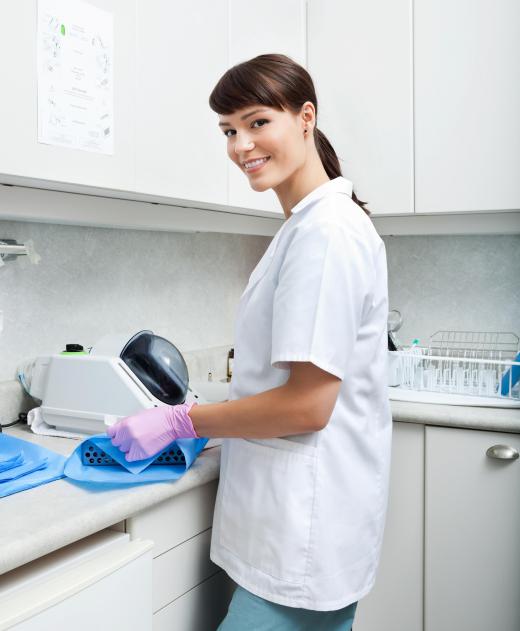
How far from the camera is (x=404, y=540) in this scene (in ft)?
6.02

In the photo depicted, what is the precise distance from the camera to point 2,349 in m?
1.62

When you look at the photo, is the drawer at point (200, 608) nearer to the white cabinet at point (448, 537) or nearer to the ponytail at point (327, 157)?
the white cabinet at point (448, 537)

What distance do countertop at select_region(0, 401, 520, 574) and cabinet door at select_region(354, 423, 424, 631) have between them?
2.07 ft

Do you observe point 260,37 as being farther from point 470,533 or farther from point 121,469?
point 470,533

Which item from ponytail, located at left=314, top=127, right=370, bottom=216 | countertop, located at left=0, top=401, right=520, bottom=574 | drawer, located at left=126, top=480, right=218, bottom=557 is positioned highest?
ponytail, located at left=314, top=127, right=370, bottom=216

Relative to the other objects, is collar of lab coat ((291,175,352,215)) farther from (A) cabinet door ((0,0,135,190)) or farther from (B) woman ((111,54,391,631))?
(A) cabinet door ((0,0,135,190))

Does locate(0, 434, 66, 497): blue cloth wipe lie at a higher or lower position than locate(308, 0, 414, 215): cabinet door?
lower

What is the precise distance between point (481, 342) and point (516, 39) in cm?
97

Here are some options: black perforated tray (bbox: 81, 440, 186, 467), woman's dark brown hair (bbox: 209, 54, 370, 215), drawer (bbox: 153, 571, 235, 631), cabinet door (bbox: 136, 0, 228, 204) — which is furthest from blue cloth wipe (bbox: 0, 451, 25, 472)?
woman's dark brown hair (bbox: 209, 54, 370, 215)

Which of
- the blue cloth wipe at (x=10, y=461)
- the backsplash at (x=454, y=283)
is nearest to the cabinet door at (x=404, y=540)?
the backsplash at (x=454, y=283)

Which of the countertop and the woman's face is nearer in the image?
the countertop

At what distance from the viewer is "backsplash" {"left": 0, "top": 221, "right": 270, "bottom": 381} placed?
5.45ft

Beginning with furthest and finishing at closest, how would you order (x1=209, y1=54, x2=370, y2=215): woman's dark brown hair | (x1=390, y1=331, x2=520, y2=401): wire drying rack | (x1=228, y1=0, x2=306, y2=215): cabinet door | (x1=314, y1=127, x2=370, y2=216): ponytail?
1. (x1=390, y1=331, x2=520, y2=401): wire drying rack
2. (x1=228, y1=0, x2=306, y2=215): cabinet door
3. (x1=314, y1=127, x2=370, y2=216): ponytail
4. (x1=209, y1=54, x2=370, y2=215): woman's dark brown hair

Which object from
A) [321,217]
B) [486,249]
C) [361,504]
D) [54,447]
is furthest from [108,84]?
[486,249]
